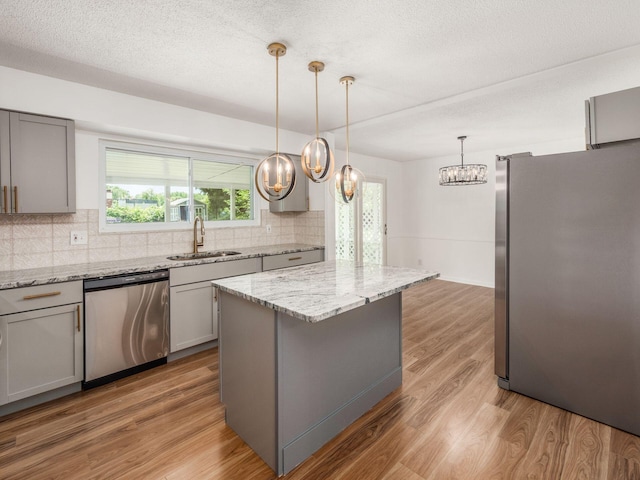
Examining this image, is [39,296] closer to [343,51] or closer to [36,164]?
[36,164]

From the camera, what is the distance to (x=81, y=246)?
2980 millimetres

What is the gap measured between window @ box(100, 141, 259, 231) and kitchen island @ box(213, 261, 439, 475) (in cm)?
189

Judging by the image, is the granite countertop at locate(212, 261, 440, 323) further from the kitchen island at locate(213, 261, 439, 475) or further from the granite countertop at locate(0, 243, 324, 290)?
the granite countertop at locate(0, 243, 324, 290)

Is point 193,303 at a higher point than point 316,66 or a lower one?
lower

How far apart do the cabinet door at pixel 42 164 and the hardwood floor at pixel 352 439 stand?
1509 millimetres

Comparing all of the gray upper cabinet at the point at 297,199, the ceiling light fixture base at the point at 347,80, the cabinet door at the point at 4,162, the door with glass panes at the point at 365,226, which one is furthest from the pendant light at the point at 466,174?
the cabinet door at the point at 4,162

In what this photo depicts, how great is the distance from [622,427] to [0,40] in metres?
4.54

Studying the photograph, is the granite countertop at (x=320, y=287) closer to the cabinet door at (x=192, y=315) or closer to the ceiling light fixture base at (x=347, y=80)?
the cabinet door at (x=192, y=315)

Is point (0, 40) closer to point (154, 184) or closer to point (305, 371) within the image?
point (154, 184)

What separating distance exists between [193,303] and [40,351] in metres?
1.13

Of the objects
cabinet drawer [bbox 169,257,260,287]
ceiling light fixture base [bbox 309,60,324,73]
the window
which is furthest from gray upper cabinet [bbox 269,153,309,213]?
ceiling light fixture base [bbox 309,60,324,73]

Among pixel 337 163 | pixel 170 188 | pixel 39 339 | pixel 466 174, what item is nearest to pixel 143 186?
pixel 170 188

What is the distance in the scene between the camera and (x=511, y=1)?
5.72 ft

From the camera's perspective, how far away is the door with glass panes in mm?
5785
